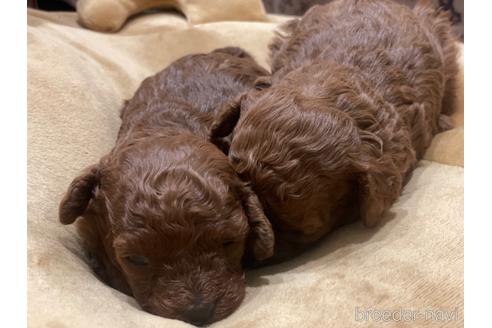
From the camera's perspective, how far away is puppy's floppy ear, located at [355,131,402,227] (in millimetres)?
1765

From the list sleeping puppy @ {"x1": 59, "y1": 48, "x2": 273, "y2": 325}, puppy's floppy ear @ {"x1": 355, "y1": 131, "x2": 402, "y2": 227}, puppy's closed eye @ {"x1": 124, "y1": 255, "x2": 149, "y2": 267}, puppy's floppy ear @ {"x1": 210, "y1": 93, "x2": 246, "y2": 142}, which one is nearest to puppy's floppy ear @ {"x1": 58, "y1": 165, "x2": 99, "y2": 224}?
sleeping puppy @ {"x1": 59, "y1": 48, "x2": 273, "y2": 325}

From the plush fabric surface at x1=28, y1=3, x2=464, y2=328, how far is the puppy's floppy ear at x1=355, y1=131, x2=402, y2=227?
0.09m

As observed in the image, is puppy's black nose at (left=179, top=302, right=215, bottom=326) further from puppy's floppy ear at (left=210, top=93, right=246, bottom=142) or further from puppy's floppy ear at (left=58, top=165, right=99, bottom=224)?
puppy's floppy ear at (left=210, top=93, right=246, bottom=142)

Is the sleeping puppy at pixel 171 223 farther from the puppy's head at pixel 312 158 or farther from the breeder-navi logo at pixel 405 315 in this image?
the breeder-navi logo at pixel 405 315

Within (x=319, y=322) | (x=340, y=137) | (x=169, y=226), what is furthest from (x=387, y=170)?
(x=169, y=226)

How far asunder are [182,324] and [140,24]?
254cm

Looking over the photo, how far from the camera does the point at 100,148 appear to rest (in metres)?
2.26

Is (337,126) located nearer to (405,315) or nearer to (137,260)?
(405,315)

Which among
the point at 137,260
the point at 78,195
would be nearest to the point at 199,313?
the point at 137,260

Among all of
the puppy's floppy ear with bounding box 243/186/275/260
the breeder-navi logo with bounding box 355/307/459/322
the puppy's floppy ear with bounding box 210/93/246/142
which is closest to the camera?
the breeder-navi logo with bounding box 355/307/459/322

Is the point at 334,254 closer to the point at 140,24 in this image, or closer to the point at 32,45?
the point at 32,45

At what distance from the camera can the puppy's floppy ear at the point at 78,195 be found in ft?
5.73

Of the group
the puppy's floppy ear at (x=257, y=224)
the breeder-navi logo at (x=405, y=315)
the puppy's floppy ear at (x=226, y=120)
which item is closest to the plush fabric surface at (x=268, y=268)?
the breeder-navi logo at (x=405, y=315)

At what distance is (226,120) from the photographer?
196 centimetres
